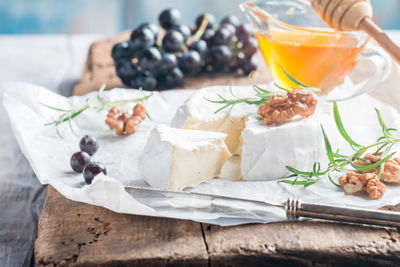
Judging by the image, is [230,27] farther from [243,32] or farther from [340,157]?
[340,157]

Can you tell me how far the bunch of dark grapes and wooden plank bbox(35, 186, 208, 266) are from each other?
0.70m

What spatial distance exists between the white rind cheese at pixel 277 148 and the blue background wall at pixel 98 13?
7.66 ft

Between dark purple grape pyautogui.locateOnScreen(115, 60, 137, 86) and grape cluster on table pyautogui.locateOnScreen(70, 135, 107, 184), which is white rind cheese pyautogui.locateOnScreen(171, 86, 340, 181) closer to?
grape cluster on table pyautogui.locateOnScreen(70, 135, 107, 184)

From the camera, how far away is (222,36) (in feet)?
5.46

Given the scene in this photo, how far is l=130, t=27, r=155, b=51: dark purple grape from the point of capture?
1.53m

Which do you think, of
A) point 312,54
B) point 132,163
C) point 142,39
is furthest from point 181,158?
point 142,39

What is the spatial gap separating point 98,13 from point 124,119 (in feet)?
6.92

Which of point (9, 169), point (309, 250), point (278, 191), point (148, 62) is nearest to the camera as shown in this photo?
point (309, 250)

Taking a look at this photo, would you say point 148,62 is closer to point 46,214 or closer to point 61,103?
point 61,103

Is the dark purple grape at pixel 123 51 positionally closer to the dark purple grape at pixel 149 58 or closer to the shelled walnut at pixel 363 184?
the dark purple grape at pixel 149 58

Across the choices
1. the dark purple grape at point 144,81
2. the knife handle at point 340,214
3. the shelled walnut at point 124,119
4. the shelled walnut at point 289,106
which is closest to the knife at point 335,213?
the knife handle at point 340,214

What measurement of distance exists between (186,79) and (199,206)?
2.73ft

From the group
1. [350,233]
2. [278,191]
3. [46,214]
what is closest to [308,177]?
[278,191]

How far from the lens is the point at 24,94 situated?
1324 millimetres
